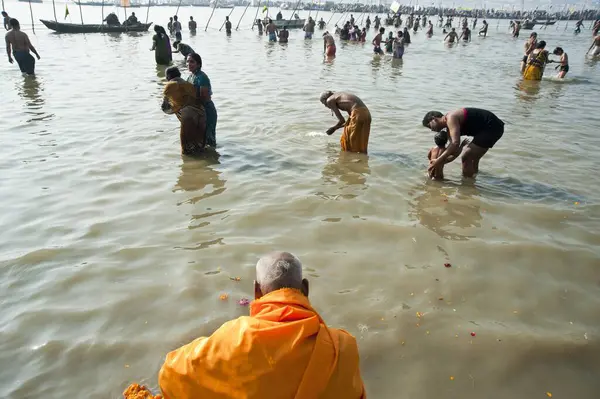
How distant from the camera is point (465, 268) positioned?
377cm

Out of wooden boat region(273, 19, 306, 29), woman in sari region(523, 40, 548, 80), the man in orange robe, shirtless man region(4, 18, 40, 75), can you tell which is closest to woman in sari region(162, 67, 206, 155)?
the man in orange robe

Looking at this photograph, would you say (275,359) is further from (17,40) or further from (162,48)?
(162,48)

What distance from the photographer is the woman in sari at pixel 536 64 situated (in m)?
13.1

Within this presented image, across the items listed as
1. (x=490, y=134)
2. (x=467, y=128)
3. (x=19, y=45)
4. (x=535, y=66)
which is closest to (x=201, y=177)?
(x=467, y=128)

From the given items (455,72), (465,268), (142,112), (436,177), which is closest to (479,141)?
(436,177)

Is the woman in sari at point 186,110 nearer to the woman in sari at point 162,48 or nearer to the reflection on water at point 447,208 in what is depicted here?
the reflection on water at point 447,208

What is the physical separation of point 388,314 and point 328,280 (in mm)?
614

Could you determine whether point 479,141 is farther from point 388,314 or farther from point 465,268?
point 388,314

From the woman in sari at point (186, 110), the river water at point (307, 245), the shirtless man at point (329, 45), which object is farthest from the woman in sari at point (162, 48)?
the woman in sari at point (186, 110)

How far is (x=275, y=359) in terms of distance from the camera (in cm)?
151

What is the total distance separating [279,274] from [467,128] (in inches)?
178

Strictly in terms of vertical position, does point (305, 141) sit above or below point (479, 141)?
below

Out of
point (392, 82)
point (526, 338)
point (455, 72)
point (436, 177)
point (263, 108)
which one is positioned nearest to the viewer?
point (526, 338)

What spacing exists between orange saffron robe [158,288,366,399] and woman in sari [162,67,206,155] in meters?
5.08
